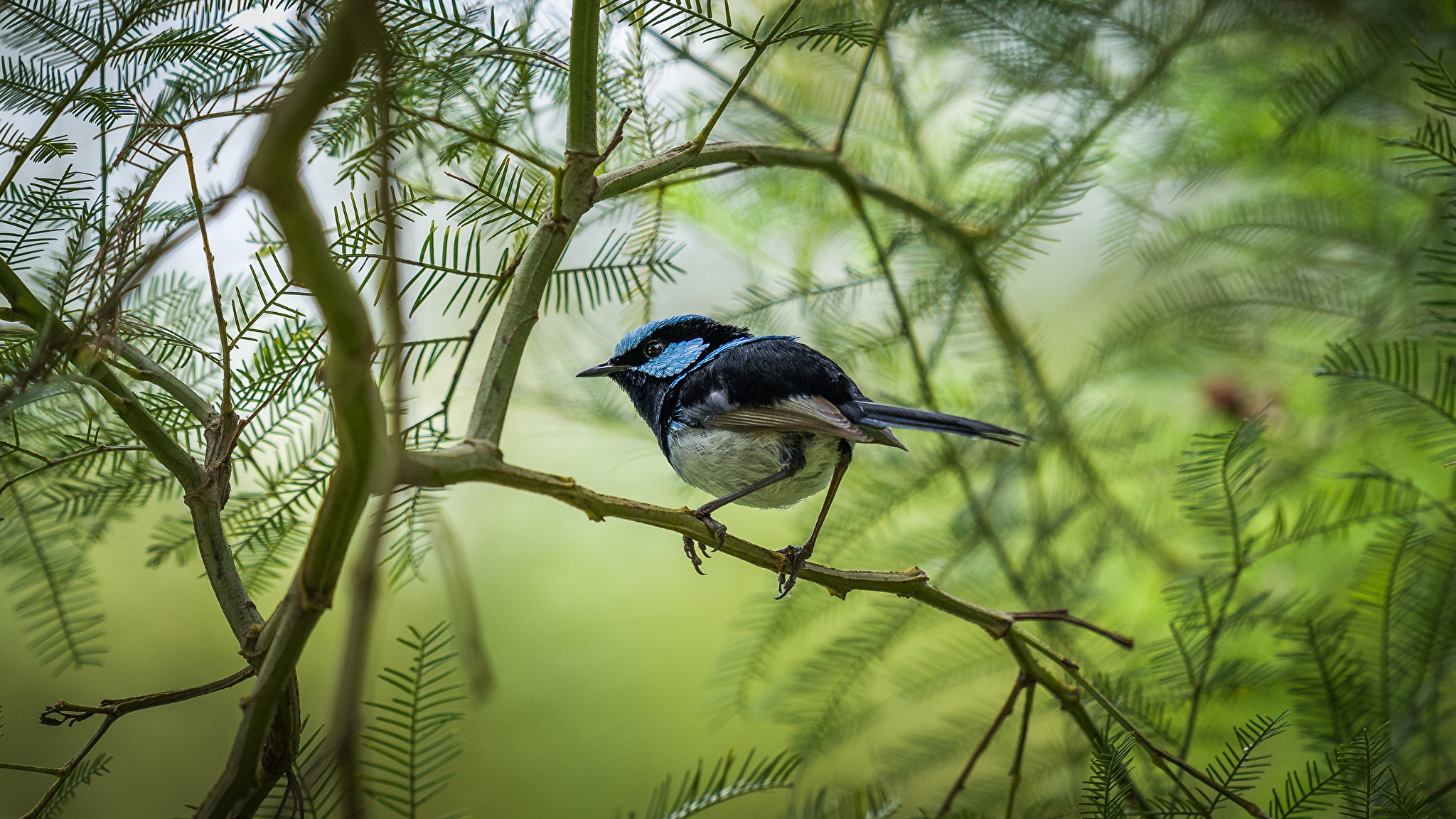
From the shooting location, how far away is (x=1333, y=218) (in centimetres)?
197

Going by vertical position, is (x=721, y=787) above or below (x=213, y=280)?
below

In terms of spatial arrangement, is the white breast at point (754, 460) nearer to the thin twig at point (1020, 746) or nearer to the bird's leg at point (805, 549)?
the bird's leg at point (805, 549)

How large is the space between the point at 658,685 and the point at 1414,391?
264 centimetres

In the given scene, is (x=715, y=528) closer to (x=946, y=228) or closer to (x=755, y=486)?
(x=755, y=486)

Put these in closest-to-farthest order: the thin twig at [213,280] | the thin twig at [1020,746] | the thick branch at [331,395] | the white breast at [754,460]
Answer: the thick branch at [331,395]
the thin twig at [213,280]
the thin twig at [1020,746]
the white breast at [754,460]

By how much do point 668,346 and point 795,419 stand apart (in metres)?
0.32

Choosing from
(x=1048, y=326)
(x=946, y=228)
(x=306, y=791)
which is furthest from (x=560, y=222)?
(x=1048, y=326)

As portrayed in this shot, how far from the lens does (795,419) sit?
119cm

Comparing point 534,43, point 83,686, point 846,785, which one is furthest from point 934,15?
point 83,686

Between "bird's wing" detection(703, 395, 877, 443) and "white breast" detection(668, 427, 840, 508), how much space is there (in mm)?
19

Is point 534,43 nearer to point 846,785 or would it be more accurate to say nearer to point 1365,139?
point 846,785

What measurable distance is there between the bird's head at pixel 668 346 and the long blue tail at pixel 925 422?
29cm

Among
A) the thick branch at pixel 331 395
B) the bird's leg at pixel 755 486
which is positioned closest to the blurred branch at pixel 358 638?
the thick branch at pixel 331 395

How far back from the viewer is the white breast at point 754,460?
1.26 metres
